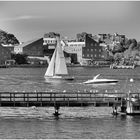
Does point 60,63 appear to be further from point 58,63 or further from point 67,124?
point 67,124

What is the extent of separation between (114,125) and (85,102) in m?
6.33

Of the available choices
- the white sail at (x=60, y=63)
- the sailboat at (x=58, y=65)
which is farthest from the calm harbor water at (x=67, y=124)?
the white sail at (x=60, y=63)

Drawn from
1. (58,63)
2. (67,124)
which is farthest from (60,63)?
(67,124)

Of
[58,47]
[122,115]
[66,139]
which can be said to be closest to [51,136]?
[66,139]

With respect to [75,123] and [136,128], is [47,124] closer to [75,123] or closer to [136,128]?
[75,123]

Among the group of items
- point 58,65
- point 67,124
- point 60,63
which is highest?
point 60,63

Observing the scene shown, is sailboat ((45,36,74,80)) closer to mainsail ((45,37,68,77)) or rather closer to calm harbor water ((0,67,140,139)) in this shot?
mainsail ((45,37,68,77))

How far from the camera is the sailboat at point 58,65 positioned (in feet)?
370

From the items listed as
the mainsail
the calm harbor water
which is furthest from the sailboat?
the calm harbor water

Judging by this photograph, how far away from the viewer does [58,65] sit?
11575 cm

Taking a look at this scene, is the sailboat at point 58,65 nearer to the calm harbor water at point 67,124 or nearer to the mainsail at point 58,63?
the mainsail at point 58,63

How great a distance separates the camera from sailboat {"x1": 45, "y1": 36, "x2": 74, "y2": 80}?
4439 inches

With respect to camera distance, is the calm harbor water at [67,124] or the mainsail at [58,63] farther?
the mainsail at [58,63]

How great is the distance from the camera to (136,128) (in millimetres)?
43562
